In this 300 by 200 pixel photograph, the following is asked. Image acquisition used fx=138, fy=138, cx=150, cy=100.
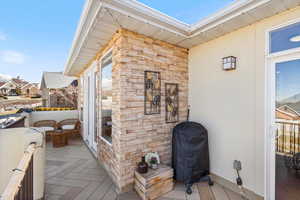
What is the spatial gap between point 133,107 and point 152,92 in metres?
0.46

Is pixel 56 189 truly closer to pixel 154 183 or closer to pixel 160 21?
pixel 154 183

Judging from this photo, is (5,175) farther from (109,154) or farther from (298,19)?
(298,19)

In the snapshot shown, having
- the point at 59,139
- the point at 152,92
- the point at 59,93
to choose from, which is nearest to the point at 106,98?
the point at 152,92

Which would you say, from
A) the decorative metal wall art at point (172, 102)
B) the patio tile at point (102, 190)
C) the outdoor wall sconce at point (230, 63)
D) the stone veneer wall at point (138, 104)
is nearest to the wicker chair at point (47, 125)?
the patio tile at point (102, 190)

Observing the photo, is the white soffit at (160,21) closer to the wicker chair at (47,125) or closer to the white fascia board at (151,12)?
the white fascia board at (151,12)

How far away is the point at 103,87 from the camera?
10.2 ft

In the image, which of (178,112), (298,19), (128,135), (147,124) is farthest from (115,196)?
(298,19)

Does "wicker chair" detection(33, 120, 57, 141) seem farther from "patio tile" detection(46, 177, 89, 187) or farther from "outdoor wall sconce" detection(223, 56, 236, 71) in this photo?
"outdoor wall sconce" detection(223, 56, 236, 71)

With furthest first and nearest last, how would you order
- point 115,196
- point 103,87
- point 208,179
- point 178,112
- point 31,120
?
point 31,120, point 103,87, point 178,112, point 208,179, point 115,196

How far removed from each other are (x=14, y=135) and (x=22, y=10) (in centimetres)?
520

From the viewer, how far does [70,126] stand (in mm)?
5141

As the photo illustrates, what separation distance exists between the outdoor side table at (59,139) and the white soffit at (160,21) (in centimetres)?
328

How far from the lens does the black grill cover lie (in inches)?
90.2

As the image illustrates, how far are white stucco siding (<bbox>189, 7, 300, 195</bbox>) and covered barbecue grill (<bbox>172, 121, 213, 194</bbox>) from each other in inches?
10.5
